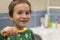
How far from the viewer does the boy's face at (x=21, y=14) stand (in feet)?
2.35

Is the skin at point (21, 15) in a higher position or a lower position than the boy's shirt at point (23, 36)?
higher

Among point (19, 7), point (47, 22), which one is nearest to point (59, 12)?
point (47, 22)

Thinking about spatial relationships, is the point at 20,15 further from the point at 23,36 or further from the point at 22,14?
the point at 23,36

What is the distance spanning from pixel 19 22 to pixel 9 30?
148 mm

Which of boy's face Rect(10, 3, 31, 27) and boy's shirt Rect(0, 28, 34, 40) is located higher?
boy's face Rect(10, 3, 31, 27)

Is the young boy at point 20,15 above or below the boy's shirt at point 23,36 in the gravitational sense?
above

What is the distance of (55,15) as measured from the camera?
5.36 feet

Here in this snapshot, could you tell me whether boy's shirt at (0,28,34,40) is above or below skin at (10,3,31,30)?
below

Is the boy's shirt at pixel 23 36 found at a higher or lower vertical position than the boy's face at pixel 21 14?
lower

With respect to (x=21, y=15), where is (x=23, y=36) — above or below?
below

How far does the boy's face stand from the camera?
717 mm

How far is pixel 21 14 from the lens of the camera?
28.6 inches

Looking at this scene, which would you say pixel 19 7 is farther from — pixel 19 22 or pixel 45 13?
pixel 45 13

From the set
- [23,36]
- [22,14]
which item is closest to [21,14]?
[22,14]
